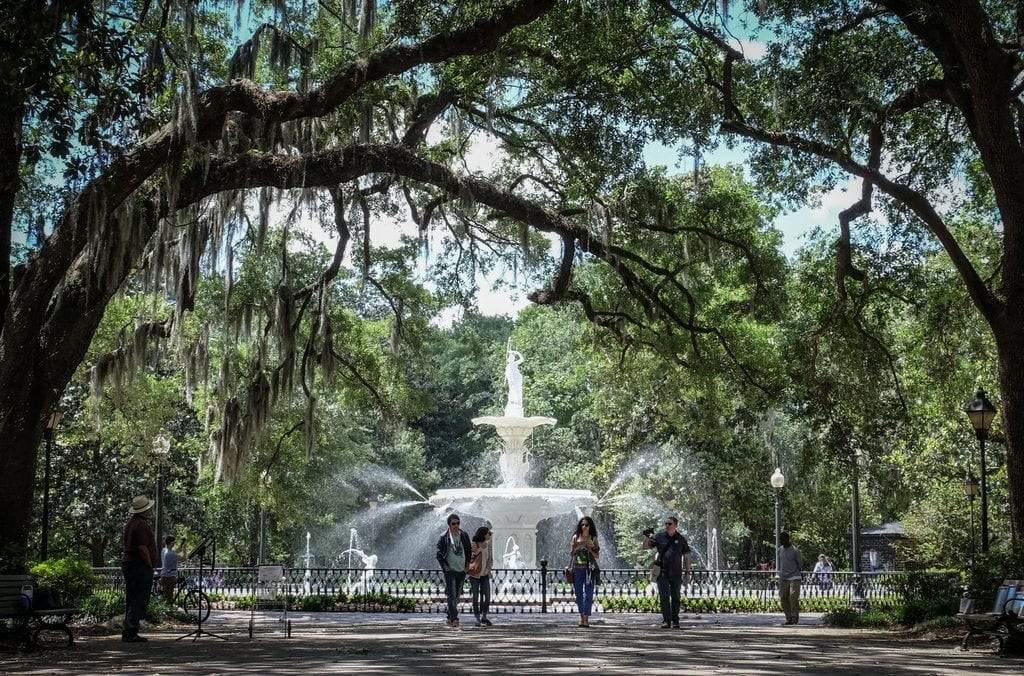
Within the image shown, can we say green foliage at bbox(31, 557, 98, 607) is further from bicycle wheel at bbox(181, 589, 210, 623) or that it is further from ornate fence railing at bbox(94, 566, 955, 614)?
ornate fence railing at bbox(94, 566, 955, 614)

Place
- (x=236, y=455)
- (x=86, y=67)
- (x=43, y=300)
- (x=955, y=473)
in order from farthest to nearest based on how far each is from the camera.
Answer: (x=955, y=473), (x=236, y=455), (x=43, y=300), (x=86, y=67)

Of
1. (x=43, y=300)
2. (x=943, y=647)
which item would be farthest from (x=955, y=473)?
(x=43, y=300)

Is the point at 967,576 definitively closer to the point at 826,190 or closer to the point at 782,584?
the point at 782,584

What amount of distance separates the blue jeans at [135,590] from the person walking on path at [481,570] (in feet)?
16.2

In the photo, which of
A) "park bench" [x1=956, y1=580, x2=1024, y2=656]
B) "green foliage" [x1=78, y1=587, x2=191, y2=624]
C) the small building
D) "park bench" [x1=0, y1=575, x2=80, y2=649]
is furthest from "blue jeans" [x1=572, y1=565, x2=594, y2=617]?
the small building

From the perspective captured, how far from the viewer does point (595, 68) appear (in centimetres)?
1675

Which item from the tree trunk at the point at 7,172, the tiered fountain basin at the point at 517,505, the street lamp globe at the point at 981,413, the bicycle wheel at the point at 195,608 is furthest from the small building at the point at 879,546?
the tree trunk at the point at 7,172

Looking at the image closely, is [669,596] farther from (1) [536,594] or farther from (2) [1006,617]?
(1) [536,594]

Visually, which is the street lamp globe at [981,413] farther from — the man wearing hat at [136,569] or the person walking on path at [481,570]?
the man wearing hat at [136,569]

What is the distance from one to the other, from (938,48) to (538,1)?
6.30 m

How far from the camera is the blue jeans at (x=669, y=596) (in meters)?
16.1

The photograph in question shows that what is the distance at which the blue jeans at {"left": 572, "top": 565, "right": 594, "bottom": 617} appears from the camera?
16.1 metres

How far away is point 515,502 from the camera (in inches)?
979

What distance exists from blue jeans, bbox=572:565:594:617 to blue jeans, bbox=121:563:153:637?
620cm
